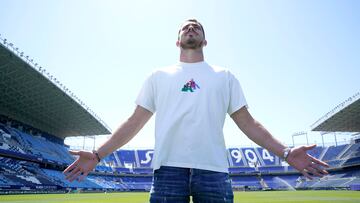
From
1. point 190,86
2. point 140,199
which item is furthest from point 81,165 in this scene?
point 140,199

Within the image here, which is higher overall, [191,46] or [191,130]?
[191,46]

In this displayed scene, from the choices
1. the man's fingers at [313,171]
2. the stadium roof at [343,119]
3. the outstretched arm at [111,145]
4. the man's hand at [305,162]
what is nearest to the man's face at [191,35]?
the outstretched arm at [111,145]

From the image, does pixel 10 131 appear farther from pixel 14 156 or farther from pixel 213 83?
pixel 213 83

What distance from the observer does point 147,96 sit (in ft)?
11.2

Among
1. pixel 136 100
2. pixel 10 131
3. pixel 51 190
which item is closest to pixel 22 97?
pixel 10 131

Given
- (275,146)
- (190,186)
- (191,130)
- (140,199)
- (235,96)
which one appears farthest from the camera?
(140,199)

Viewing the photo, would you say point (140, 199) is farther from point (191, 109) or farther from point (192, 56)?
point (191, 109)

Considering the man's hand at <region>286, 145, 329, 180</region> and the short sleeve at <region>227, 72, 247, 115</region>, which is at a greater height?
the short sleeve at <region>227, 72, 247, 115</region>

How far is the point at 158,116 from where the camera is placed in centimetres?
325

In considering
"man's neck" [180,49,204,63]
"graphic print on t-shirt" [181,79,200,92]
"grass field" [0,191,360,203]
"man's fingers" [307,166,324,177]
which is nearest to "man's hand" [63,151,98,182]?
"graphic print on t-shirt" [181,79,200,92]

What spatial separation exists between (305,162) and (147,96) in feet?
5.87

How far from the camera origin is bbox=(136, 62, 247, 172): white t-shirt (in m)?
2.92

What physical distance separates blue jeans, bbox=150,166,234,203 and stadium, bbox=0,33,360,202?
3561 centimetres

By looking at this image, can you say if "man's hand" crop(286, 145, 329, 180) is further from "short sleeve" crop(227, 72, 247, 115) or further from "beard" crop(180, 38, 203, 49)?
"beard" crop(180, 38, 203, 49)
